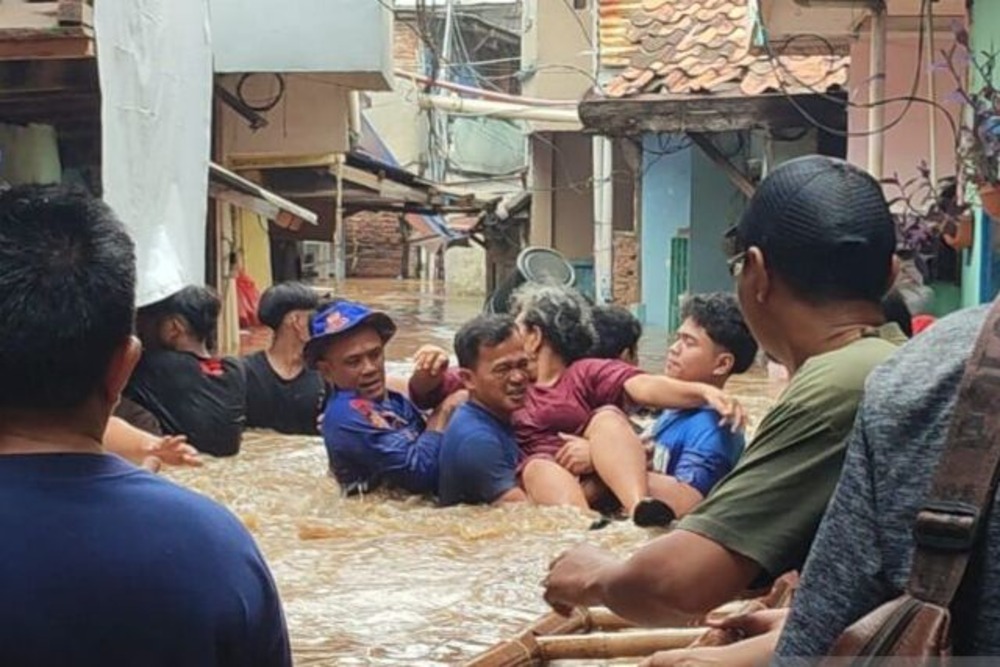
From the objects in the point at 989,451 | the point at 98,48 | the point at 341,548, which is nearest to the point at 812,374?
the point at 989,451

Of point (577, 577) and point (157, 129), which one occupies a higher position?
point (157, 129)

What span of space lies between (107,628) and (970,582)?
1065mm

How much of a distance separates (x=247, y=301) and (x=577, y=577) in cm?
1346

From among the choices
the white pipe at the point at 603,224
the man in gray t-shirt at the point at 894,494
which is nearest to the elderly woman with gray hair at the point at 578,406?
the man in gray t-shirt at the point at 894,494

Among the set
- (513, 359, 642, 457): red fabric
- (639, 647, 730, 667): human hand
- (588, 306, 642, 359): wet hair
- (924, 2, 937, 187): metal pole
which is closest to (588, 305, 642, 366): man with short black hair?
(588, 306, 642, 359): wet hair

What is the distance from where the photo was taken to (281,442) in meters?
Result: 8.62

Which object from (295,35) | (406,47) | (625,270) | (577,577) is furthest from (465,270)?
(577,577)

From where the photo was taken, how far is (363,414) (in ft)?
21.6

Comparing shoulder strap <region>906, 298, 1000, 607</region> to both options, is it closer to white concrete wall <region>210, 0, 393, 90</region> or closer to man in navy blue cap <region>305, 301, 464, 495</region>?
man in navy blue cap <region>305, 301, 464, 495</region>

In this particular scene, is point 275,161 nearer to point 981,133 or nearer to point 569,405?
point 569,405

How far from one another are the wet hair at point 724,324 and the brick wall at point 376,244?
39264 millimetres

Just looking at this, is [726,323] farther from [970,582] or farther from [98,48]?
[970,582]

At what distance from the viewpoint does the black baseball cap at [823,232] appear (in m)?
2.29

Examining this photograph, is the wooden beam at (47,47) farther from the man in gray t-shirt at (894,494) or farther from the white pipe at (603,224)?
the white pipe at (603,224)
